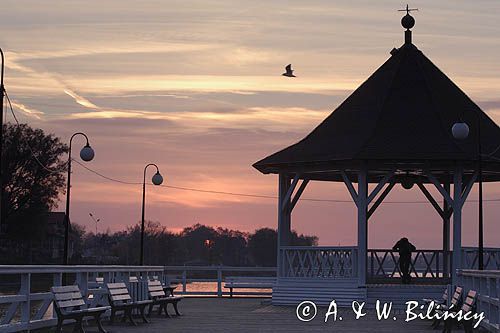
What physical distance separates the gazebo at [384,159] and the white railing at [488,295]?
28.6 ft

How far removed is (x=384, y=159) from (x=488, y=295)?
38.1ft

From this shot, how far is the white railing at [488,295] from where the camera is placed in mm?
22016

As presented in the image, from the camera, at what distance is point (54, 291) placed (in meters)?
21.2

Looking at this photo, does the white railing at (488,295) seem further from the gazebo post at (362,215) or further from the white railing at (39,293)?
the gazebo post at (362,215)

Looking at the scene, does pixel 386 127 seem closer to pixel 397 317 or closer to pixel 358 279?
pixel 358 279

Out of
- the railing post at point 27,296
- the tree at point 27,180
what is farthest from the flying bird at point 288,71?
the tree at point 27,180

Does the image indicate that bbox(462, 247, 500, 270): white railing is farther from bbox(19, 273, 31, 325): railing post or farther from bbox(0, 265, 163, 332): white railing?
bbox(19, 273, 31, 325): railing post

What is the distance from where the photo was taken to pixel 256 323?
1045 inches

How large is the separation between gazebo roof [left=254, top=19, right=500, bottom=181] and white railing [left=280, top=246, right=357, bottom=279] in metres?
2.45

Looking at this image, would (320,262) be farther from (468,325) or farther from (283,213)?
(468,325)

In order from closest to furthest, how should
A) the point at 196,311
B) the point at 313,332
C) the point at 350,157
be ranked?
1. the point at 313,332
2. the point at 196,311
3. the point at 350,157

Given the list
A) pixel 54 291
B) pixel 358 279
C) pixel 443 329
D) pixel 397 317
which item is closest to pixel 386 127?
pixel 358 279

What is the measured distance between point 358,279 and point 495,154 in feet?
18.4

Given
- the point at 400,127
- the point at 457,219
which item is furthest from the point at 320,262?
the point at 400,127
